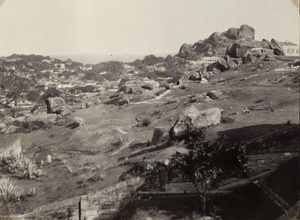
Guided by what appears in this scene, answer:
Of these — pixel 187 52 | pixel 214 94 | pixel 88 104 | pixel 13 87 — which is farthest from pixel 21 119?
pixel 214 94

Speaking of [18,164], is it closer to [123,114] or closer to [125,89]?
[123,114]

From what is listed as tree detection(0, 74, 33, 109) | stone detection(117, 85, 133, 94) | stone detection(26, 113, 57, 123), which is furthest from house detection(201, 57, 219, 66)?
tree detection(0, 74, 33, 109)

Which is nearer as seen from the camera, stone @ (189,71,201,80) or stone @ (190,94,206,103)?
stone @ (190,94,206,103)

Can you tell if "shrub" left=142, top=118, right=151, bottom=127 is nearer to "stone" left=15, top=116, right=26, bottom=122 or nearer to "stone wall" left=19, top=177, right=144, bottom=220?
"stone wall" left=19, top=177, right=144, bottom=220

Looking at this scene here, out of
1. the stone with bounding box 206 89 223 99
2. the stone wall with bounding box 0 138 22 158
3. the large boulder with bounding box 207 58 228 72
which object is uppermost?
the large boulder with bounding box 207 58 228 72

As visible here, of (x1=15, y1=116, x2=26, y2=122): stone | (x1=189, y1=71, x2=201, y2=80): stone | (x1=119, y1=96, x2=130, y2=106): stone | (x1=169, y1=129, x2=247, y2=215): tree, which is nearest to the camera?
(x1=169, y1=129, x2=247, y2=215): tree

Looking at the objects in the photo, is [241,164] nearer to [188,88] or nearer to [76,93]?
[188,88]

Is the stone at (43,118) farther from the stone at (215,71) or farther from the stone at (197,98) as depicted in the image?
the stone at (215,71)
